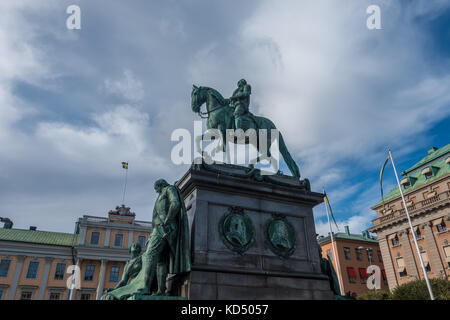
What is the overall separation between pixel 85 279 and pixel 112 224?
30.3 feet

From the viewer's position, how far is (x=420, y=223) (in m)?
44.1

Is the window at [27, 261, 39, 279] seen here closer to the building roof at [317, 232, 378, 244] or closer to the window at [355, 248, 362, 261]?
the building roof at [317, 232, 378, 244]

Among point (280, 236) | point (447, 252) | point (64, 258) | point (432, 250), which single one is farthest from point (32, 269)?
point (447, 252)

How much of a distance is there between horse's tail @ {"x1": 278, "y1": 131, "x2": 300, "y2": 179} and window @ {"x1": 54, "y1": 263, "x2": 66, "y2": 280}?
5170cm

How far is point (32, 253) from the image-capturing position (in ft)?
168

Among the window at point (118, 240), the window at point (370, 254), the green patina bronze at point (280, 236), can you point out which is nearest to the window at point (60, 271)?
the window at point (118, 240)

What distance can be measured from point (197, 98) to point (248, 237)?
17.3 ft

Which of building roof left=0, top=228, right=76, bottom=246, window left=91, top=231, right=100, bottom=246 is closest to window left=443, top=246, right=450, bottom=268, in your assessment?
window left=91, top=231, right=100, bottom=246

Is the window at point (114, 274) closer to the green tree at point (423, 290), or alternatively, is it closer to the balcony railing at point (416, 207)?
the green tree at point (423, 290)

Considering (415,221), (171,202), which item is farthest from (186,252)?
(415,221)

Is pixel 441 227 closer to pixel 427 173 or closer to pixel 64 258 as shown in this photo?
pixel 427 173
